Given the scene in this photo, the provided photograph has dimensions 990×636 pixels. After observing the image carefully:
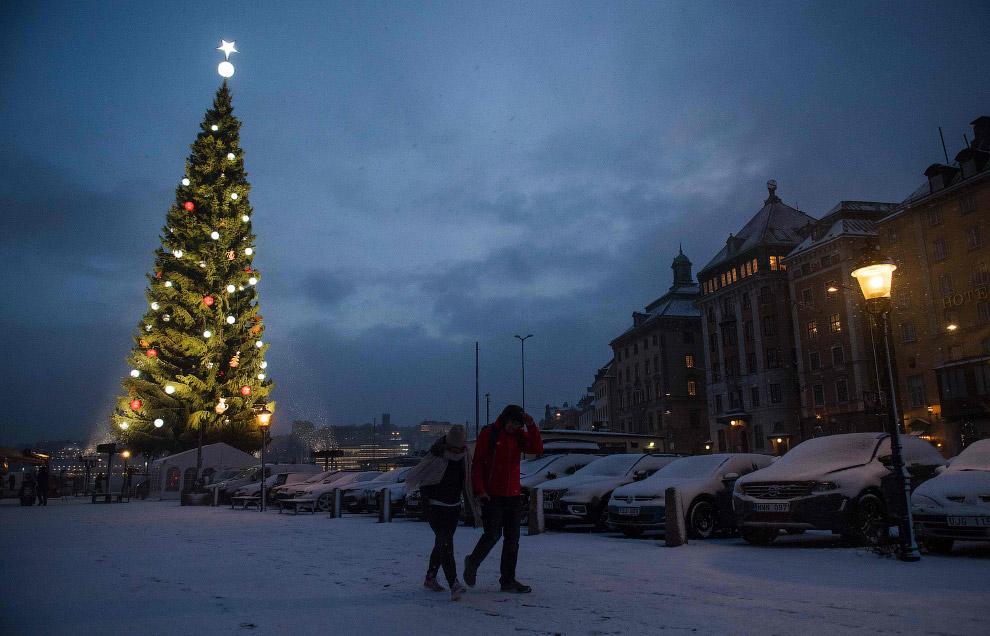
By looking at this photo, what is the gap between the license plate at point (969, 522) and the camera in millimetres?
8141

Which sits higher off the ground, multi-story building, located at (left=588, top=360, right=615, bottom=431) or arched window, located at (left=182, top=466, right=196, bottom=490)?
multi-story building, located at (left=588, top=360, right=615, bottom=431)

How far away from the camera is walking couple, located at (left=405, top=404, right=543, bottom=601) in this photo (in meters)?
6.48

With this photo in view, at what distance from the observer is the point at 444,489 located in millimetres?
6562

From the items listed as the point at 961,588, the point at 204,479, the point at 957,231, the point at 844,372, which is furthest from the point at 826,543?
the point at 844,372

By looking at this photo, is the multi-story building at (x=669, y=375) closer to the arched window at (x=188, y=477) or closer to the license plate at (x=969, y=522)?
the arched window at (x=188, y=477)

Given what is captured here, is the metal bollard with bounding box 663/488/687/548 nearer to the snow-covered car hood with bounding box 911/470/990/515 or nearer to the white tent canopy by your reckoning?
the snow-covered car hood with bounding box 911/470/990/515

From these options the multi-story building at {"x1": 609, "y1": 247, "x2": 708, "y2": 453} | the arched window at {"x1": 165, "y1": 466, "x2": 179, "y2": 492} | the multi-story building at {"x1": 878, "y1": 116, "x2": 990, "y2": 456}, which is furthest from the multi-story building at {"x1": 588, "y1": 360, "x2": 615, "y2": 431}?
the arched window at {"x1": 165, "y1": 466, "x2": 179, "y2": 492}

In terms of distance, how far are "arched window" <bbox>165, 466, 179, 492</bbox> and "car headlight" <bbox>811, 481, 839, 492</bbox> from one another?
33.5 metres

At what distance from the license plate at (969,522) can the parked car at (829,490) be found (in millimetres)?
1363

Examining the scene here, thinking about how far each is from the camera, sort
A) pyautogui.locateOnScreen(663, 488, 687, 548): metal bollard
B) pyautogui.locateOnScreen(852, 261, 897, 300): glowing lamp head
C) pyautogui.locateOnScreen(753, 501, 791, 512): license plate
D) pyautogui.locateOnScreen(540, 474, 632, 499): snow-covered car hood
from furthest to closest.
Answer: pyautogui.locateOnScreen(540, 474, 632, 499): snow-covered car hood
pyautogui.locateOnScreen(663, 488, 687, 548): metal bollard
pyautogui.locateOnScreen(753, 501, 791, 512): license plate
pyautogui.locateOnScreen(852, 261, 897, 300): glowing lamp head

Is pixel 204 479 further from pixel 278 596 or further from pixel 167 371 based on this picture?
pixel 278 596

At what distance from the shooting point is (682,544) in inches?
422

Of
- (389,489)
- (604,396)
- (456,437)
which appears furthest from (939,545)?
(604,396)

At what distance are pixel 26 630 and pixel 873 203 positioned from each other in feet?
210
